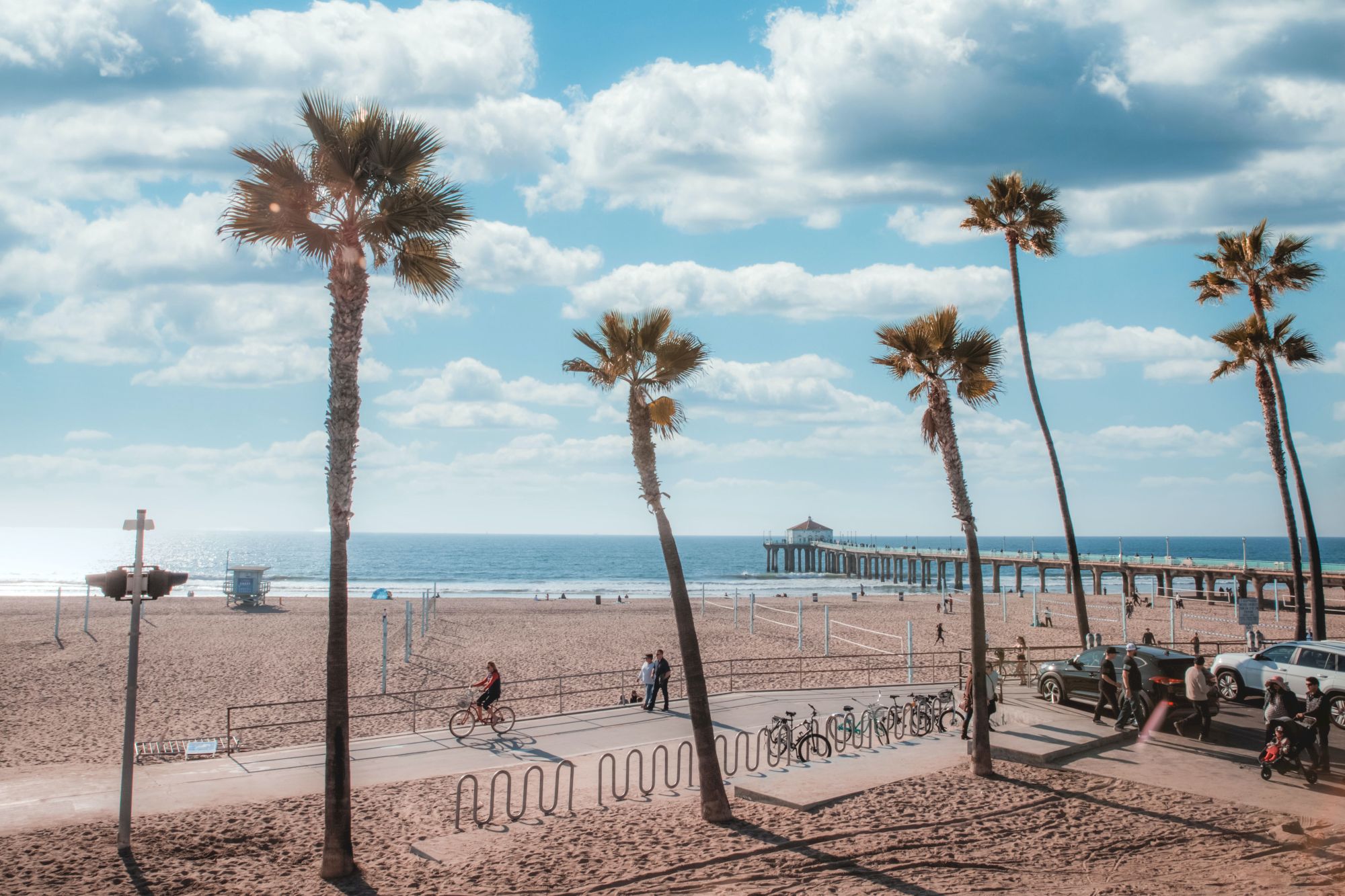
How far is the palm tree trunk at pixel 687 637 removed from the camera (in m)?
11.9

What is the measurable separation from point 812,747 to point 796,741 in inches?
15.3

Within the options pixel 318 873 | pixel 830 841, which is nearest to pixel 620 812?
pixel 830 841

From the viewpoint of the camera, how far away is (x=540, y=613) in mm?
60031

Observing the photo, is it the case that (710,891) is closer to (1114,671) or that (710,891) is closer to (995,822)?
(995,822)

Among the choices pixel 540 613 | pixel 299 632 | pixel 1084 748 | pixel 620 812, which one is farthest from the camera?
pixel 540 613

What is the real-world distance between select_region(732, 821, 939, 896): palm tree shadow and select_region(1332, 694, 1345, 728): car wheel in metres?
12.5

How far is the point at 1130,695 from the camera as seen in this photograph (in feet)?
53.4

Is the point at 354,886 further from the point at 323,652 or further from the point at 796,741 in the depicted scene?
the point at 323,652

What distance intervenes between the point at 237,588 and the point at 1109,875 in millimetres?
60735

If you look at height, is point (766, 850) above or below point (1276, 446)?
below

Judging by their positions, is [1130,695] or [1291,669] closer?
[1130,695]

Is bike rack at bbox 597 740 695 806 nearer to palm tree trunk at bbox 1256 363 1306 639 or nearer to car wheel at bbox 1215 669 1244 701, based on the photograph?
car wheel at bbox 1215 669 1244 701

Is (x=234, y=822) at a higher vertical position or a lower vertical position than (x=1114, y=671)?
lower

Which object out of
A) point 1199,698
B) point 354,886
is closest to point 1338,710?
point 1199,698
